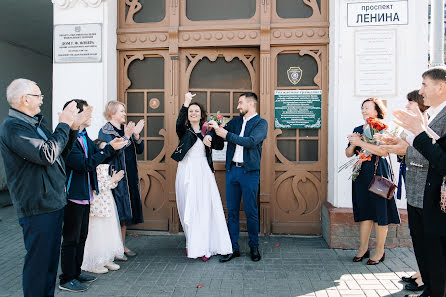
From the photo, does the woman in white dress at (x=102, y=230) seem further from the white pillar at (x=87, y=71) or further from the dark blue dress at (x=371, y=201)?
the dark blue dress at (x=371, y=201)

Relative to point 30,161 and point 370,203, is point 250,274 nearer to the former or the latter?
point 370,203

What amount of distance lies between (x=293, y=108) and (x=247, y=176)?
58.1 inches

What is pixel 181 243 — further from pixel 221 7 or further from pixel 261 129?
pixel 221 7

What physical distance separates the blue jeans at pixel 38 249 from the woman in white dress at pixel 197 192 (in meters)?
1.84

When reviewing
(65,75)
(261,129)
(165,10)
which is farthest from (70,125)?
(165,10)

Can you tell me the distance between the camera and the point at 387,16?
504cm

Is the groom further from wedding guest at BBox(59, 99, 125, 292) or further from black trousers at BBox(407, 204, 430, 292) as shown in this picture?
black trousers at BBox(407, 204, 430, 292)

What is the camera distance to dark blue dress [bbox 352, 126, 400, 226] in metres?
4.43

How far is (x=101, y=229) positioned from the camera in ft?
14.3

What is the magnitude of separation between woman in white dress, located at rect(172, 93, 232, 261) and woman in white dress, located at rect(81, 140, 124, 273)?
2.87 feet

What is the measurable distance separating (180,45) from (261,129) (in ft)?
A: 6.59

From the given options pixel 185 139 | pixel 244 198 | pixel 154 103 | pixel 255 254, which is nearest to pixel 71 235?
pixel 185 139

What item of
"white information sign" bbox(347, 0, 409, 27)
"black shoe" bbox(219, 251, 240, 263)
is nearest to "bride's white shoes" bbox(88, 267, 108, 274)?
"black shoe" bbox(219, 251, 240, 263)

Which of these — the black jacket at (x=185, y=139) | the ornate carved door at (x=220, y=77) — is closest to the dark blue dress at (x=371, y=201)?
the black jacket at (x=185, y=139)
